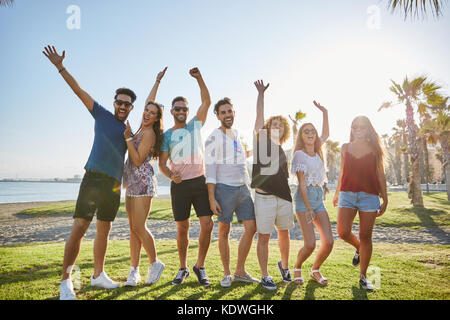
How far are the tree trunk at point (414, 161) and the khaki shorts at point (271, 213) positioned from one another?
704 inches

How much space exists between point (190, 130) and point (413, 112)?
65.7 ft

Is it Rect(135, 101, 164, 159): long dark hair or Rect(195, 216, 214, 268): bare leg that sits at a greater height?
Rect(135, 101, 164, 159): long dark hair

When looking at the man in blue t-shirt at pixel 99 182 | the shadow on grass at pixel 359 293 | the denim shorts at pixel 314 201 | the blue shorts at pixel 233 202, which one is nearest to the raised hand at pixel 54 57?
the man in blue t-shirt at pixel 99 182

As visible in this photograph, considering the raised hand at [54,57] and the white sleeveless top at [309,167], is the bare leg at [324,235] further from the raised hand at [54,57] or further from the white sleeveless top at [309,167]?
the raised hand at [54,57]

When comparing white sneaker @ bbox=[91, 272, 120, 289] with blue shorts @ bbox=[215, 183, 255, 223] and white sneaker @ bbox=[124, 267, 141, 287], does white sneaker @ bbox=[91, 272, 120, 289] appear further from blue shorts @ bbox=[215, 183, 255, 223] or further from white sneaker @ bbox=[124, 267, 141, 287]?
blue shorts @ bbox=[215, 183, 255, 223]

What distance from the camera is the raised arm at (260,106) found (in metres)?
3.97

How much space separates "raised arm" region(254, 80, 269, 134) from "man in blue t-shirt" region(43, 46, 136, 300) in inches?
83.2

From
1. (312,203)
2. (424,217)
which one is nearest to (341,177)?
(312,203)

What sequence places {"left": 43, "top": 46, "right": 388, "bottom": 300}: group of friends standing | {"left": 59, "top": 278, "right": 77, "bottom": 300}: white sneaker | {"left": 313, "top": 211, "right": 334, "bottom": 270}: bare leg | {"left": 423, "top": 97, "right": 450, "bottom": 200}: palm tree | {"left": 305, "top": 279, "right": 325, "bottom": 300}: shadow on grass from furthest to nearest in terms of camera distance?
{"left": 423, "top": 97, "right": 450, "bottom": 200}: palm tree → {"left": 313, "top": 211, "right": 334, "bottom": 270}: bare leg → {"left": 43, "top": 46, "right": 388, "bottom": 300}: group of friends standing → {"left": 305, "top": 279, "right": 325, "bottom": 300}: shadow on grass → {"left": 59, "top": 278, "right": 77, "bottom": 300}: white sneaker

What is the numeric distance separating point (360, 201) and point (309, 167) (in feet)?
2.99

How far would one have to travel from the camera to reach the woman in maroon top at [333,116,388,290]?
3794 millimetres

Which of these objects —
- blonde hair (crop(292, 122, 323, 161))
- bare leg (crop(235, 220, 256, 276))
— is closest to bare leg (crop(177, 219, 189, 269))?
bare leg (crop(235, 220, 256, 276))

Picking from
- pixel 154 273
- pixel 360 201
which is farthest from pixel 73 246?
pixel 360 201

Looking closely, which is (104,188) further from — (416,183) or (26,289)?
(416,183)
